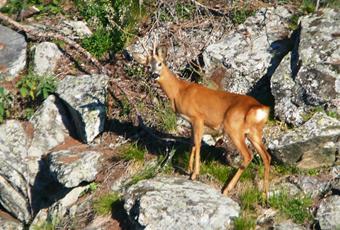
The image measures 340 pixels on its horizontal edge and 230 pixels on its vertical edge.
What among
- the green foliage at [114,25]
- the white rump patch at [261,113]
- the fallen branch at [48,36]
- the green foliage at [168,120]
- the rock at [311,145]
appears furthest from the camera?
the green foliage at [114,25]

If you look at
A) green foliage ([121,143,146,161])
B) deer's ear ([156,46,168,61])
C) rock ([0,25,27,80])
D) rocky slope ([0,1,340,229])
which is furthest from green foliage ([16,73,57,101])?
deer's ear ([156,46,168,61])

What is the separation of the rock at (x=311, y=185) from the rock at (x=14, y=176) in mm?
4175

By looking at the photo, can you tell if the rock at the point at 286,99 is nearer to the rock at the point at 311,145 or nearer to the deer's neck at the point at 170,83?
the rock at the point at 311,145

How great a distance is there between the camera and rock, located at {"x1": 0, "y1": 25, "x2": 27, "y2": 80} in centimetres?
1375

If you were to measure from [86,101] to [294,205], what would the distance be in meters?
3.90

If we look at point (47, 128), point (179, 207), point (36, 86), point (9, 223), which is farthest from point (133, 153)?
point (36, 86)

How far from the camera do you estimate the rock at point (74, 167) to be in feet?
37.8

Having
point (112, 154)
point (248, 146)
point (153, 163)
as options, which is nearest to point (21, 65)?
point (112, 154)

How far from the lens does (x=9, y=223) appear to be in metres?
12.2

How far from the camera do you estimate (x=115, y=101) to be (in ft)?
42.8

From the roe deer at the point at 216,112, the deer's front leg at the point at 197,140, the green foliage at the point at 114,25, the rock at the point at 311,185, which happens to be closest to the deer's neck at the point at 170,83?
the roe deer at the point at 216,112

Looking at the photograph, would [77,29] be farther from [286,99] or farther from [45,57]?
[286,99]

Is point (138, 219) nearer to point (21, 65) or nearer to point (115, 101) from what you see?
point (115, 101)

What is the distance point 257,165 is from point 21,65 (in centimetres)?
489
